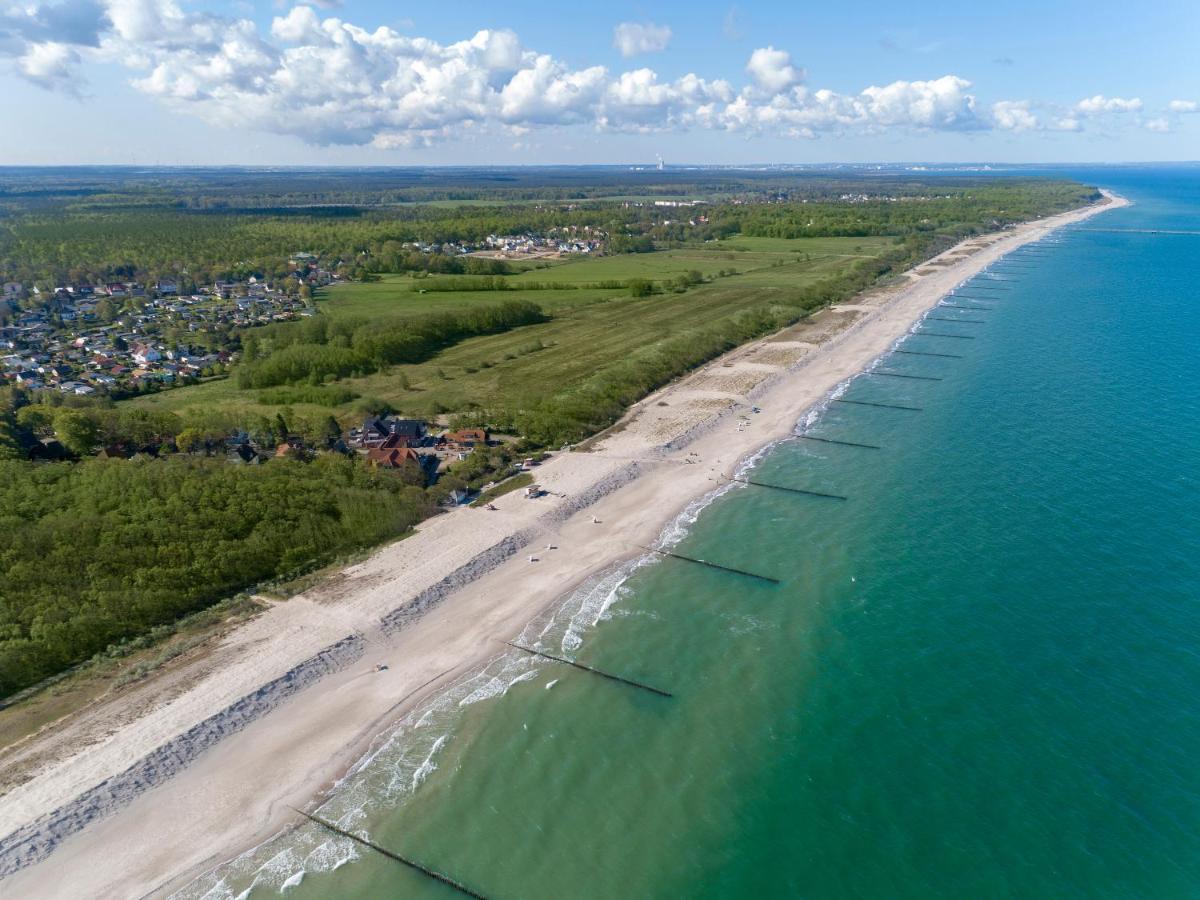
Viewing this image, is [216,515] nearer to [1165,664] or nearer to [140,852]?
[140,852]

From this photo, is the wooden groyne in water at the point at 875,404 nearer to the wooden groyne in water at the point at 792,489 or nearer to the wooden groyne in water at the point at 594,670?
the wooden groyne in water at the point at 792,489

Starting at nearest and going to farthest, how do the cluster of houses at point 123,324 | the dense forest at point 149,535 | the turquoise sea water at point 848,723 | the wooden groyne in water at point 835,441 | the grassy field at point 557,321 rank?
the turquoise sea water at point 848,723
the dense forest at point 149,535
the wooden groyne in water at point 835,441
the grassy field at point 557,321
the cluster of houses at point 123,324

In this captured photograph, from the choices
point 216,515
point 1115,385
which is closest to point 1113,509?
point 1115,385

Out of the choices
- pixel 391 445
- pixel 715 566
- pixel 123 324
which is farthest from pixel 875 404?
pixel 123 324

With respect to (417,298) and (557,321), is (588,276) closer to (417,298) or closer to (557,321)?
(417,298)

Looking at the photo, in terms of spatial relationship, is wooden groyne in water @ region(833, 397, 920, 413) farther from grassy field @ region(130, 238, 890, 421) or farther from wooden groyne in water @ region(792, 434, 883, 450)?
grassy field @ region(130, 238, 890, 421)

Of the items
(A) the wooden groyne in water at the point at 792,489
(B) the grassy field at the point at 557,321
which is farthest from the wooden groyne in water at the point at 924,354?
(A) the wooden groyne in water at the point at 792,489
